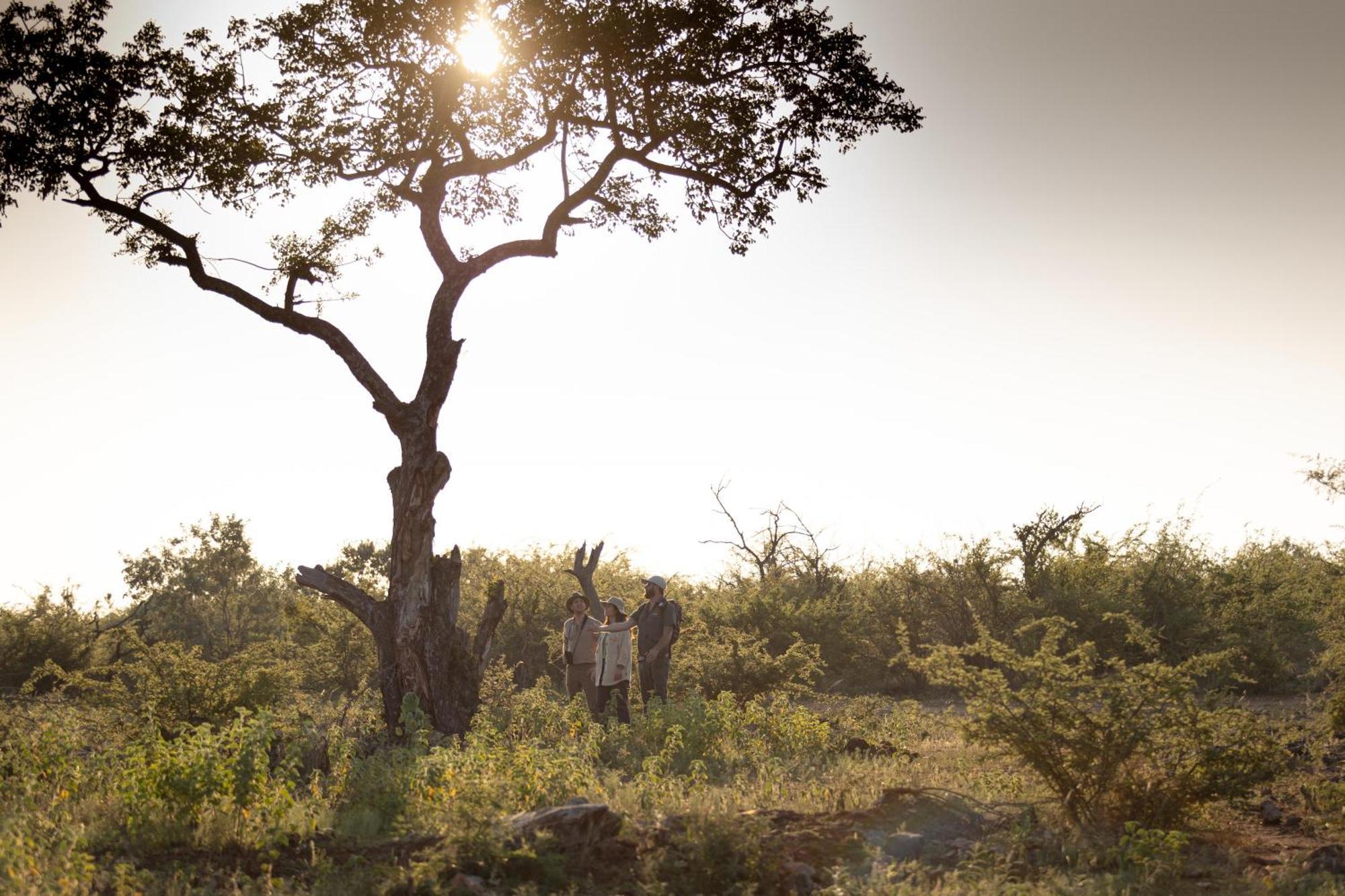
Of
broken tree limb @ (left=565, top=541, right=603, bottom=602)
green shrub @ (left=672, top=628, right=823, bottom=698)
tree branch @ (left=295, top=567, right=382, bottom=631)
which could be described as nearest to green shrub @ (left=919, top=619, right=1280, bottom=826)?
tree branch @ (left=295, top=567, right=382, bottom=631)

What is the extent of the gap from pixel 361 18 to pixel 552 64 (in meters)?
2.38

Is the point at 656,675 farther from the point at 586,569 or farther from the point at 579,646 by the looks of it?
the point at 586,569

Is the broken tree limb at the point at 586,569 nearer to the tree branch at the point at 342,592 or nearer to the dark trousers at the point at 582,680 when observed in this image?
the dark trousers at the point at 582,680

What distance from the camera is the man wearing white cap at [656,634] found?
13242mm

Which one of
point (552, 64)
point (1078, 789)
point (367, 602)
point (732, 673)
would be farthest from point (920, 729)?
point (552, 64)

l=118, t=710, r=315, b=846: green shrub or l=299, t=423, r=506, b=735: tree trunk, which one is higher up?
l=299, t=423, r=506, b=735: tree trunk

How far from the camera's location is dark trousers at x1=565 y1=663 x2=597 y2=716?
44.2 feet

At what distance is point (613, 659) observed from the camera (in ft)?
42.4

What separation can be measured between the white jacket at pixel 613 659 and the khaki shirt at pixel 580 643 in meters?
0.73

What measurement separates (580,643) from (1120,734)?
7728 millimetres

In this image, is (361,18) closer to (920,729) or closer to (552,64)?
(552,64)

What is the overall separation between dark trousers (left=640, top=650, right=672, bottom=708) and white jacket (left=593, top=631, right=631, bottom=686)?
0.49 metres

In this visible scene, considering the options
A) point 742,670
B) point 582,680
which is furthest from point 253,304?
point 742,670

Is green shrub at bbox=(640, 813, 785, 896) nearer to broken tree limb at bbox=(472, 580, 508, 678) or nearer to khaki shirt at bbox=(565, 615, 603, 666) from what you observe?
broken tree limb at bbox=(472, 580, 508, 678)
